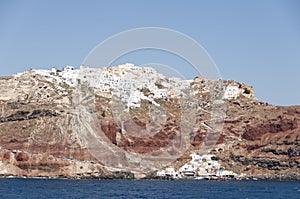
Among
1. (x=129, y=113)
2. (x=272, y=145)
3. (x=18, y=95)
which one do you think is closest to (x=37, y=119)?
(x=18, y=95)

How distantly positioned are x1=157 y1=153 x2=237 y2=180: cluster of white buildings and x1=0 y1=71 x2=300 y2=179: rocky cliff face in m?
2.82

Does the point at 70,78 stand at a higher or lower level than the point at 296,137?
higher

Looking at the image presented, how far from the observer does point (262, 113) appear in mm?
173125

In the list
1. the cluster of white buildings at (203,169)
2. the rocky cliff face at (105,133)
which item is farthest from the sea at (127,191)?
the cluster of white buildings at (203,169)

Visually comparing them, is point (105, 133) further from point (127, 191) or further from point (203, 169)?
point (127, 191)

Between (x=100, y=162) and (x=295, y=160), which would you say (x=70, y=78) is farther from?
(x=295, y=160)

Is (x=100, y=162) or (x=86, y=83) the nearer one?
(x=100, y=162)

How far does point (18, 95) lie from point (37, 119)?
1577cm

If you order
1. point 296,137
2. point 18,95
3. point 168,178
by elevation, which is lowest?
point 168,178

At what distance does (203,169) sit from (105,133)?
2646 cm

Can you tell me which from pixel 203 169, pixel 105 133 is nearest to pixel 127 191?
pixel 105 133

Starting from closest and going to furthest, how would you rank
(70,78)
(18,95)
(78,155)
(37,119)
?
(78,155) → (37,119) → (18,95) → (70,78)

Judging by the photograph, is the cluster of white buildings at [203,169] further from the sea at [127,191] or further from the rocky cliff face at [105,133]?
the sea at [127,191]

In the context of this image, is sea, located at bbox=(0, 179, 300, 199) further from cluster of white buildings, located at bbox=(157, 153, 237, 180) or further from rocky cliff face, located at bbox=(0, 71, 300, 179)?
cluster of white buildings, located at bbox=(157, 153, 237, 180)
